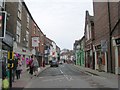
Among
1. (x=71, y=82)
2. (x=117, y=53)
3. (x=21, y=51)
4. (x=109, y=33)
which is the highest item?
(x=109, y=33)

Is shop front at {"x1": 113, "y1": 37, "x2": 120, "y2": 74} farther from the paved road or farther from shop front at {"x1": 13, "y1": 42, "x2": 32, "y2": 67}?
shop front at {"x1": 13, "y1": 42, "x2": 32, "y2": 67}

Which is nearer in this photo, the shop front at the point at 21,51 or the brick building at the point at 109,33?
the shop front at the point at 21,51

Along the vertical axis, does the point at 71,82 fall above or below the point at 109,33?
below

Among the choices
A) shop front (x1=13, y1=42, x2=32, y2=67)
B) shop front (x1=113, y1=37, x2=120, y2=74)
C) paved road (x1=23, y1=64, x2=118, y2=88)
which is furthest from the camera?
shop front (x1=113, y1=37, x2=120, y2=74)

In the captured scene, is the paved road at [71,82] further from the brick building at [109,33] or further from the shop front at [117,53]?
the brick building at [109,33]

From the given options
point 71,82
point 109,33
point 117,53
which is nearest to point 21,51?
point 109,33

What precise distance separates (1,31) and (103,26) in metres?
24.5

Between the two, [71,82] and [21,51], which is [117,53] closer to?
[71,82]

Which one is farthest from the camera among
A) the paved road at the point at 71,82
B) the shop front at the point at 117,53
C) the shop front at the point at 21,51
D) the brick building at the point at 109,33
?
the brick building at the point at 109,33

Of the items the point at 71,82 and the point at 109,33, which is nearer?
the point at 71,82

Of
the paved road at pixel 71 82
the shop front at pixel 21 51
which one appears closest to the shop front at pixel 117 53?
the paved road at pixel 71 82

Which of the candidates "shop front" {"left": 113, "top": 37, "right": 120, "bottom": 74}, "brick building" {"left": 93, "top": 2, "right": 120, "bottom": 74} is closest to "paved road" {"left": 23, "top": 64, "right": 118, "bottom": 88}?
"shop front" {"left": 113, "top": 37, "right": 120, "bottom": 74}

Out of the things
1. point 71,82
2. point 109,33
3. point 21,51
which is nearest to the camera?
point 71,82

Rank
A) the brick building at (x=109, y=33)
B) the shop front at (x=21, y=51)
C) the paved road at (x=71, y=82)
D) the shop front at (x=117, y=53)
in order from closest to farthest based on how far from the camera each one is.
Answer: the paved road at (x=71, y=82)
the shop front at (x=21, y=51)
the shop front at (x=117, y=53)
the brick building at (x=109, y=33)
